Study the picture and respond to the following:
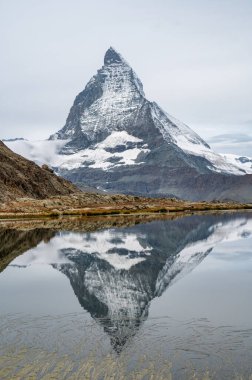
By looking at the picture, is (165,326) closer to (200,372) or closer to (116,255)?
(200,372)

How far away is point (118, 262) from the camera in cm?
6506

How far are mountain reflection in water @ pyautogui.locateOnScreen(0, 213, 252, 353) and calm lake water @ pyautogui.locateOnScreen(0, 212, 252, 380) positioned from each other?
0.44ft

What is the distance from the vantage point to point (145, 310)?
36781mm

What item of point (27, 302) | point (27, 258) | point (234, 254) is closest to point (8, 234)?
point (27, 258)

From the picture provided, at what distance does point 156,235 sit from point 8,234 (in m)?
29.4

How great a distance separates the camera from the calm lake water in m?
24.6

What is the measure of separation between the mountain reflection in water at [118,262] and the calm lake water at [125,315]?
13 cm

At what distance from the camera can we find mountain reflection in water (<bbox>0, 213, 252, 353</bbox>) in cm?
3650

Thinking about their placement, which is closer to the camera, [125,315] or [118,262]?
[125,315]

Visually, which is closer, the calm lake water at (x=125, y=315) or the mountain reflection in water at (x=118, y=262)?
the calm lake water at (x=125, y=315)

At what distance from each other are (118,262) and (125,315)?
30.0 meters

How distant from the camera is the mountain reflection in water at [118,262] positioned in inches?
1437

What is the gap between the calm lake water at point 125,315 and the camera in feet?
80.7

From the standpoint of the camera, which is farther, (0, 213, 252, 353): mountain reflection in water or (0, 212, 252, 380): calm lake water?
(0, 213, 252, 353): mountain reflection in water
